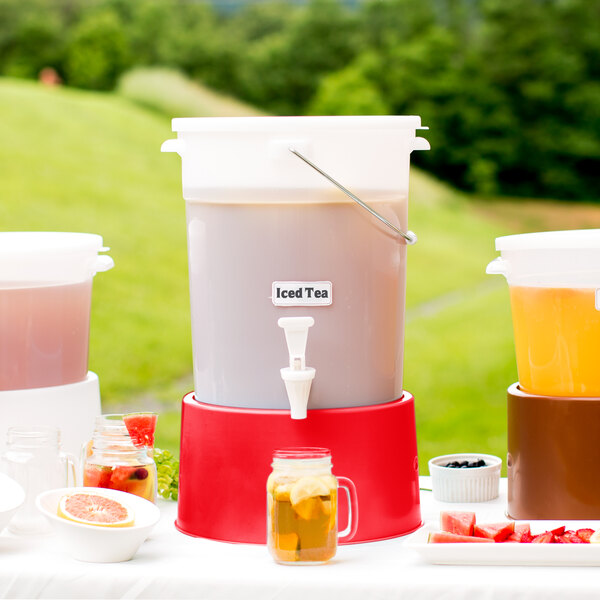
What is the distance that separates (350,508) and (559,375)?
0.40 metres

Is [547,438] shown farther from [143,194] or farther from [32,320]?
[143,194]

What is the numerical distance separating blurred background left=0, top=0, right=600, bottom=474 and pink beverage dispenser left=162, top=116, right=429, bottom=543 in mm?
7950

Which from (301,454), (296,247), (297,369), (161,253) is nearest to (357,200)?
(296,247)

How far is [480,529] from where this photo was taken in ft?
4.66

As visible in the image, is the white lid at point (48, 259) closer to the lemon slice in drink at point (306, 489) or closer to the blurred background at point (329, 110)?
the lemon slice in drink at point (306, 489)

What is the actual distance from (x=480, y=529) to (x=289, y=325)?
1.35 ft

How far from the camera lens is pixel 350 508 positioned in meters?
1.47

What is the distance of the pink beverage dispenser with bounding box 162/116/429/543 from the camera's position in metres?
1.44

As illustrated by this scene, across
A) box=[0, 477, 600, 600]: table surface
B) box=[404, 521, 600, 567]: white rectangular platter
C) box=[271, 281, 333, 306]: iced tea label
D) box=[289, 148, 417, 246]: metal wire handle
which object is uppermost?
box=[289, 148, 417, 246]: metal wire handle

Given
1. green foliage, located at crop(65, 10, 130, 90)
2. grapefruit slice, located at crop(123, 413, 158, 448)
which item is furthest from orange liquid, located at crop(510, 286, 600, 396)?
green foliage, located at crop(65, 10, 130, 90)

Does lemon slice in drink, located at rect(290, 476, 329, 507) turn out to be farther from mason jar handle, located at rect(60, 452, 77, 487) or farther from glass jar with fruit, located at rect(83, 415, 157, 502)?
mason jar handle, located at rect(60, 452, 77, 487)

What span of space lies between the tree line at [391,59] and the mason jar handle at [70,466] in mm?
9528

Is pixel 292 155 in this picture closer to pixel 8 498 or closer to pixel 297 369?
pixel 297 369

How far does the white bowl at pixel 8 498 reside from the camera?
1.43 meters
